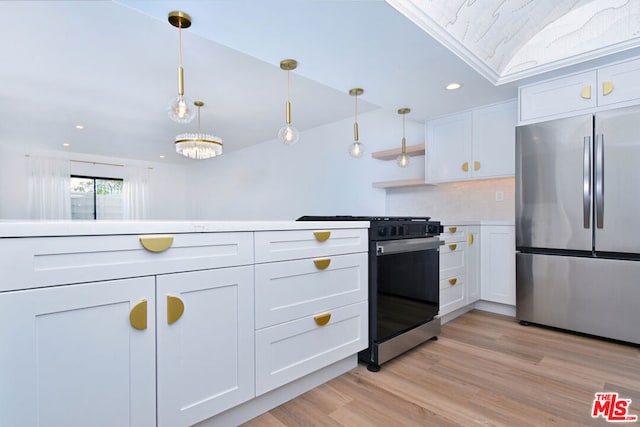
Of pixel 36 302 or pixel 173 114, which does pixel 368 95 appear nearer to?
pixel 173 114

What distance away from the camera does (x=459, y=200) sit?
3625 mm

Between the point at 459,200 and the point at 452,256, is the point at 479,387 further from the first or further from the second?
the point at 459,200

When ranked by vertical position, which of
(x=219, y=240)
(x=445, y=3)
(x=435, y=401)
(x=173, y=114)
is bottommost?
(x=435, y=401)

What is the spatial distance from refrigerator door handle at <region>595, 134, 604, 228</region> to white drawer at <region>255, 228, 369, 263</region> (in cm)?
179

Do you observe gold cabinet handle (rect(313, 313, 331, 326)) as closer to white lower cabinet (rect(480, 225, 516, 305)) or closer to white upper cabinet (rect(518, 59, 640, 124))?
white lower cabinet (rect(480, 225, 516, 305))

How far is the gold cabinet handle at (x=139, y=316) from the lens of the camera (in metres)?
1.07

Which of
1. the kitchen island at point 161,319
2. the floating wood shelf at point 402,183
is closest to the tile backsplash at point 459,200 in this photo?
the floating wood shelf at point 402,183

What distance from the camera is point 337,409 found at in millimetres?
1513

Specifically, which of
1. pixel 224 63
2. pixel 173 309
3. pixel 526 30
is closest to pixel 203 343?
pixel 173 309

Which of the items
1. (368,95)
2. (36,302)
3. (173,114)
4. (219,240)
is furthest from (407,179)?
(36,302)

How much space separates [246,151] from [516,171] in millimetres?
5126

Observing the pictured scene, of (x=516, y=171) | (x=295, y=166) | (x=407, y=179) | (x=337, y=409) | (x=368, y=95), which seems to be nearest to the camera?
(x=337, y=409)

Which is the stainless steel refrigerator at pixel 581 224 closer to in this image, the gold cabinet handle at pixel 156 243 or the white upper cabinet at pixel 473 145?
the white upper cabinet at pixel 473 145

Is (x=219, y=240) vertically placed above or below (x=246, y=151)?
below
